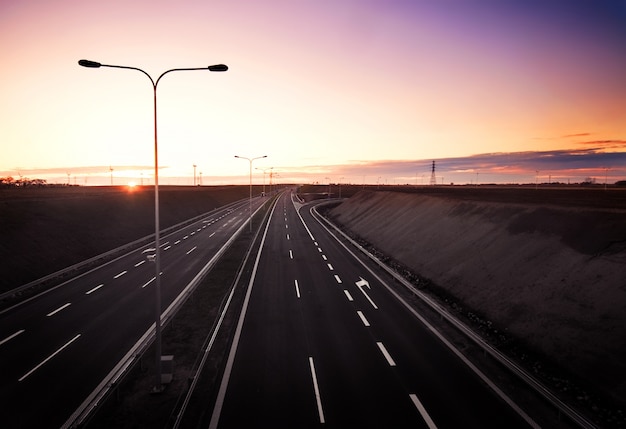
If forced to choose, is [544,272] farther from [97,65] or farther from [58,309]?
[58,309]

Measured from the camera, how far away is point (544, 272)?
1872cm

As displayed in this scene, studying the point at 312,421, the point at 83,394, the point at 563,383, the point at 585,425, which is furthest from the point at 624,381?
the point at 83,394

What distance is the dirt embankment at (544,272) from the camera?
1339cm

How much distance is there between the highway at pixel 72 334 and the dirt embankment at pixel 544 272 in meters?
18.8

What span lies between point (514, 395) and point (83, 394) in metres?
15.6

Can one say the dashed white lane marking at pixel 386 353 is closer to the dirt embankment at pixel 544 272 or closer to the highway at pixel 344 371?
the highway at pixel 344 371

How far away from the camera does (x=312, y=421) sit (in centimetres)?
1062

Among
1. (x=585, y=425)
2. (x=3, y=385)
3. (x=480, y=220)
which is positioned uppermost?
(x=480, y=220)

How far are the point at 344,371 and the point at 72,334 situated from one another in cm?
1403

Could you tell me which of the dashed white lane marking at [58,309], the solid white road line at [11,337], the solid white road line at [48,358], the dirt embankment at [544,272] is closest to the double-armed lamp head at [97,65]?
the solid white road line at [48,358]

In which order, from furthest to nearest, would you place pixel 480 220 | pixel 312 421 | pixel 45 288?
pixel 480 220 → pixel 45 288 → pixel 312 421

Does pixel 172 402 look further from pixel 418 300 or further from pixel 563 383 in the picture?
pixel 418 300

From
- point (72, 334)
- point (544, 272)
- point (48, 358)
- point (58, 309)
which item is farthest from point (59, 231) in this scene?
point (544, 272)

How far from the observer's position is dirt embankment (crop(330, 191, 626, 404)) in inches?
527
